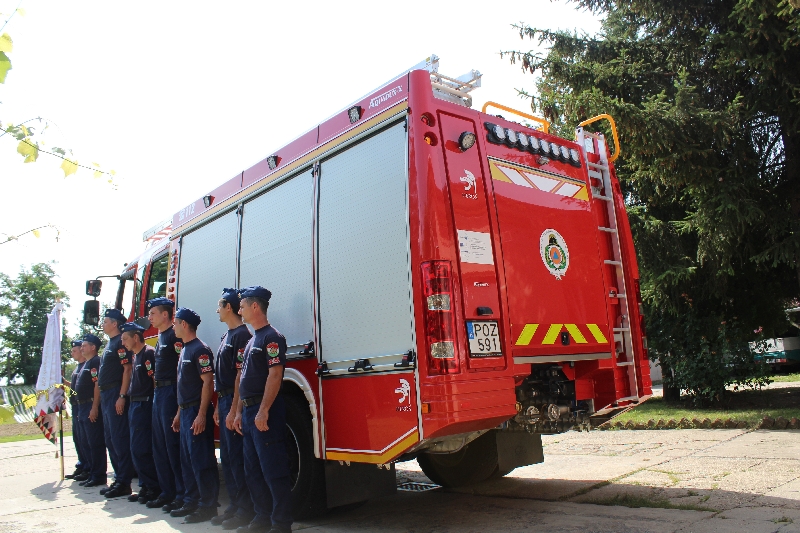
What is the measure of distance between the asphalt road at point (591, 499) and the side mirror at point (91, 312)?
218cm

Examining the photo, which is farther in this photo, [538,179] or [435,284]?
[538,179]

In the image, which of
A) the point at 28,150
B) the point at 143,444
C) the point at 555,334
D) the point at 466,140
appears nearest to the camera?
the point at 28,150

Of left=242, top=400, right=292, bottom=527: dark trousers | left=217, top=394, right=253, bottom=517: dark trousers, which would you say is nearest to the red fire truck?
left=242, top=400, right=292, bottom=527: dark trousers

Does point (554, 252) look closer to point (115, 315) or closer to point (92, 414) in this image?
point (115, 315)

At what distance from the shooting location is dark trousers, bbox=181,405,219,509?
5906 mm

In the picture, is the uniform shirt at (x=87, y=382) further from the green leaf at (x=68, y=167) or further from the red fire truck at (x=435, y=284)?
the green leaf at (x=68, y=167)

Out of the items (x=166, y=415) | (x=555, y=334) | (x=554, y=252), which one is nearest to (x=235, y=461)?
(x=166, y=415)

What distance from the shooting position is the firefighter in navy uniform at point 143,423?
6.85 meters

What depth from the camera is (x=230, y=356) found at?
552cm

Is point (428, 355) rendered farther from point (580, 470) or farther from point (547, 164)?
point (580, 470)

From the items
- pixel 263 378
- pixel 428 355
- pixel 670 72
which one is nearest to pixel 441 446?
pixel 428 355

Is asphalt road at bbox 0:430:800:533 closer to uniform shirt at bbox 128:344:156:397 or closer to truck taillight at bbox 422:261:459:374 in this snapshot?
uniform shirt at bbox 128:344:156:397

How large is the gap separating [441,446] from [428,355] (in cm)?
78

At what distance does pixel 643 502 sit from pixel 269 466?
2.90 metres
